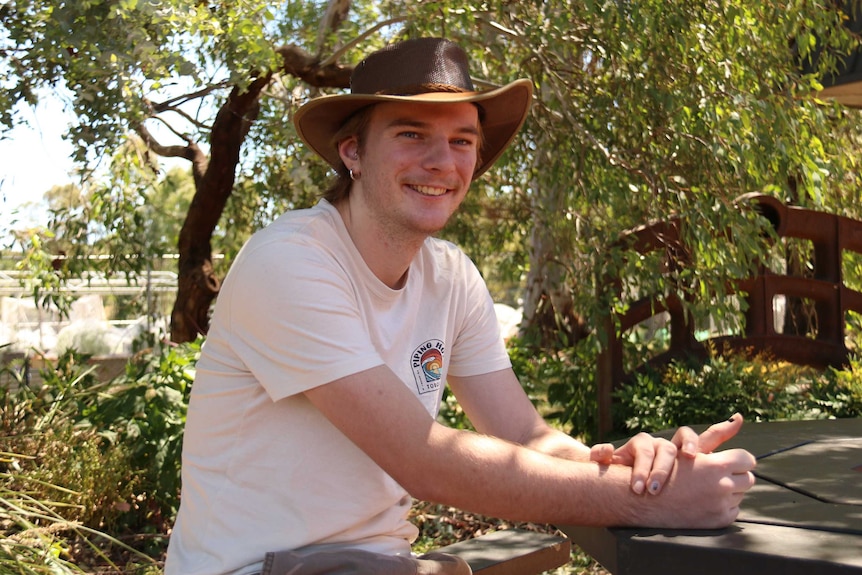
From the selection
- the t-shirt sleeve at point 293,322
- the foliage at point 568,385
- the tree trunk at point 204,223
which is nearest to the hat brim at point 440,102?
the t-shirt sleeve at point 293,322

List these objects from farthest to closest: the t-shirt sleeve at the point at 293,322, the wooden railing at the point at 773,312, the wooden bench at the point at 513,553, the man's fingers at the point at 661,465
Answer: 1. the wooden railing at the point at 773,312
2. the wooden bench at the point at 513,553
3. the t-shirt sleeve at the point at 293,322
4. the man's fingers at the point at 661,465

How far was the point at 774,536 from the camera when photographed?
1.65 m

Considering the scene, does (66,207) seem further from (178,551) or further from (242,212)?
(178,551)

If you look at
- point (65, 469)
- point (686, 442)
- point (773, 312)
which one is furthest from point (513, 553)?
point (773, 312)

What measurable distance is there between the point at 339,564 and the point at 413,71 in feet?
3.74

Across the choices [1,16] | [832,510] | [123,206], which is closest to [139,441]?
[123,206]

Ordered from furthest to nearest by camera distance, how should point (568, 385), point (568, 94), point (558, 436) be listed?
point (568, 385), point (568, 94), point (558, 436)

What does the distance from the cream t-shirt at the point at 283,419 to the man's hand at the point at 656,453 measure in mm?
483

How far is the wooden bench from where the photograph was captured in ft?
9.01

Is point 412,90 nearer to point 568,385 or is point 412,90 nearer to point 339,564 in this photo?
point 339,564

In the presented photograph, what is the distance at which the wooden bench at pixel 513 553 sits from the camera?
9.01 feet

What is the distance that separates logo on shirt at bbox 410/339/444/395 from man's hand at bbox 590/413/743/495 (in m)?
0.44

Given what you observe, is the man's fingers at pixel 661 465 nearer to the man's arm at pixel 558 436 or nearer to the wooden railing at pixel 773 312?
the man's arm at pixel 558 436

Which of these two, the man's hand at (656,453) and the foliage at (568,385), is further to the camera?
the foliage at (568,385)
